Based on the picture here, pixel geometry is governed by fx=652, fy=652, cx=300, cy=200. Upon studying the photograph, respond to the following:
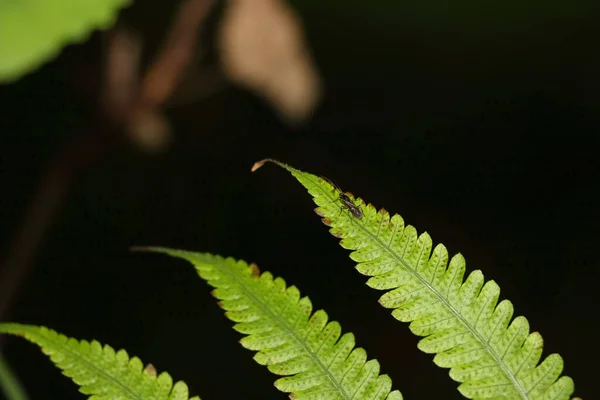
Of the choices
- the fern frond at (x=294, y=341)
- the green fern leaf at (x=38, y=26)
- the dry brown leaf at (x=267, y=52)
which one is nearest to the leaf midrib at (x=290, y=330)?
the fern frond at (x=294, y=341)

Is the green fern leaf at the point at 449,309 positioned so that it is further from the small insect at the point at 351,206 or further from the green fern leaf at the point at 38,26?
the green fern leaf at the point at 38,26

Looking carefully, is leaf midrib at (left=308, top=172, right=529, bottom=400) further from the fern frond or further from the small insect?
the fern frond

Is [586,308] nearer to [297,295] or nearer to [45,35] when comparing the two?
[297,295]

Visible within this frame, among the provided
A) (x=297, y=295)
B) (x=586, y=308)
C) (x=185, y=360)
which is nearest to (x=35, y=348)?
(x=185, y=360)

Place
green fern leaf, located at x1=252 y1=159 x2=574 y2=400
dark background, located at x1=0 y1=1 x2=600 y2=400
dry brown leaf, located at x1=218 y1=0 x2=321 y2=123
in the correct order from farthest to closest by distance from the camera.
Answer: dark background, located at x1=0 y1=1 x2=600 y2=400 → dry brown leaf, located at x1=218 y1=0 x2=321 y2=123 → green fern leaf, located at x1=252 y1=159 x2=574 y2=400

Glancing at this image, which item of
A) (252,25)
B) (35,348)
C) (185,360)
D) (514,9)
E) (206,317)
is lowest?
(35,348)

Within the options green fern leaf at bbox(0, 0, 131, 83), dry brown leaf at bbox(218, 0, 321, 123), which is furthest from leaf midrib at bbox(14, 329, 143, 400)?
dry brown leaf at bbox(218, 0, 321, 123)

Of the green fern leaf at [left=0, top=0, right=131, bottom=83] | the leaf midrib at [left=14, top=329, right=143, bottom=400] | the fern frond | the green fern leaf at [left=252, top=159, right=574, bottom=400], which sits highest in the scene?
the green fern leaf at [left=0, top=0, right=131, bottom=83]
